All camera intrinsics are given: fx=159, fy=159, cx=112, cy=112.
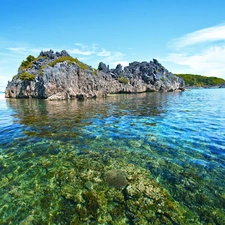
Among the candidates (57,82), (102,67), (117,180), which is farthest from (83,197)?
(102,67)

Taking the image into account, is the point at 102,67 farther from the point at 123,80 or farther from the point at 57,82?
the point at 57,82

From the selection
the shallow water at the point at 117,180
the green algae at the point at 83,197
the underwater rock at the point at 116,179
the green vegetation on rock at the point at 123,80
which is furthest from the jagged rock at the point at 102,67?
the underwater rock at the point at 116,179

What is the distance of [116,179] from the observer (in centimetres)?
747

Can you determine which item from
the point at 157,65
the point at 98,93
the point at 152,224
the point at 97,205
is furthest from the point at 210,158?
the point at 157,65

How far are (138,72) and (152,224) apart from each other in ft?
392

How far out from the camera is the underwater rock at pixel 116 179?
7066 mm

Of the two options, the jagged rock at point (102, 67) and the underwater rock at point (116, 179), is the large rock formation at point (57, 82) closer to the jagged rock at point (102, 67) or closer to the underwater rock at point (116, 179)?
the jagged rock at point (102, 67)

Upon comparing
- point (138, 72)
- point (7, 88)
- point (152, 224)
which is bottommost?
point (152, 224)

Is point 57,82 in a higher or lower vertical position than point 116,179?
higher

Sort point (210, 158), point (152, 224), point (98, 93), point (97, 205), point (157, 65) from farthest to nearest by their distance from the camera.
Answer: point (157, 65)
point (98, 93)
point (210, 158)
point (97, 205)
point (152, 224)

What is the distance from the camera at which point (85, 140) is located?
12508mm

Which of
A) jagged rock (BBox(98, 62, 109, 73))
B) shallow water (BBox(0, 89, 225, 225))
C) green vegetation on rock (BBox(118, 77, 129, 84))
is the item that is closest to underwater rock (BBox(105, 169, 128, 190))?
shallow water (BBox(0, 89, 225, 225))

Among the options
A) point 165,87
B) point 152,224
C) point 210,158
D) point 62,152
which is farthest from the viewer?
point 165,87

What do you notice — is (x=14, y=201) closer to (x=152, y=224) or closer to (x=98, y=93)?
(x=152, y=224)
